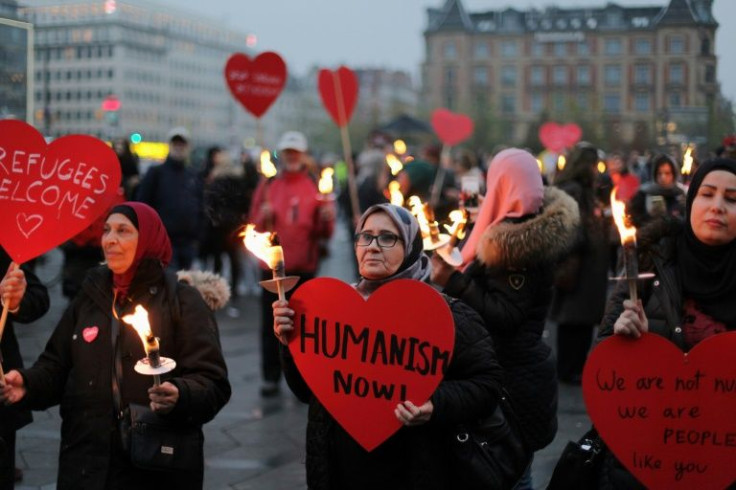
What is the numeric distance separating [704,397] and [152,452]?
1.70 m

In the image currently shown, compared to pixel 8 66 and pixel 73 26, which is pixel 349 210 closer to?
pixel 73 26

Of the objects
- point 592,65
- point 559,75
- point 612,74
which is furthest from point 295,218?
point 559,75

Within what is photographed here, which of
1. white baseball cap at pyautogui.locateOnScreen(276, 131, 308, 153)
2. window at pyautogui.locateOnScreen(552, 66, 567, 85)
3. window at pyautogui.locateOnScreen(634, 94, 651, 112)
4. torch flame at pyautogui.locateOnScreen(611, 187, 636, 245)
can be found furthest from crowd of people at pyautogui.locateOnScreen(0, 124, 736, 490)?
window at pyautogui.locateOnScreen(552, 66, 567, 85)

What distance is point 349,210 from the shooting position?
18.1 metres

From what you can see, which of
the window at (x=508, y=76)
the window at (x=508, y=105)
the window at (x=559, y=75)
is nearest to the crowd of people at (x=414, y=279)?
the window at (x=559, y=75)

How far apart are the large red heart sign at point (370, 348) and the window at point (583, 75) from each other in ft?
37.0

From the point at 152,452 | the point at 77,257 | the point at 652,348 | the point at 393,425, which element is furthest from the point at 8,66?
the point at 652,348

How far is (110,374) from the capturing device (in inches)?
129

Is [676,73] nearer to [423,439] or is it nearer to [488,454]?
[488,454]

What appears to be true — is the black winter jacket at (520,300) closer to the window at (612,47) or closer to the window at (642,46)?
the window at (642,46)

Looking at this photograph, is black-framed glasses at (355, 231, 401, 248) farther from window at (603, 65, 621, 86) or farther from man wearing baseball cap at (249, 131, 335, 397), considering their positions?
window at (603, 65, 621, 86)

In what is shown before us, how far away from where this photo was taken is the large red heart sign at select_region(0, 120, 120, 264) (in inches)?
135

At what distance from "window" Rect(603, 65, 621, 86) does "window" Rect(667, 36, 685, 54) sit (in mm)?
3202

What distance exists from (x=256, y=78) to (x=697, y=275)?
583cm
